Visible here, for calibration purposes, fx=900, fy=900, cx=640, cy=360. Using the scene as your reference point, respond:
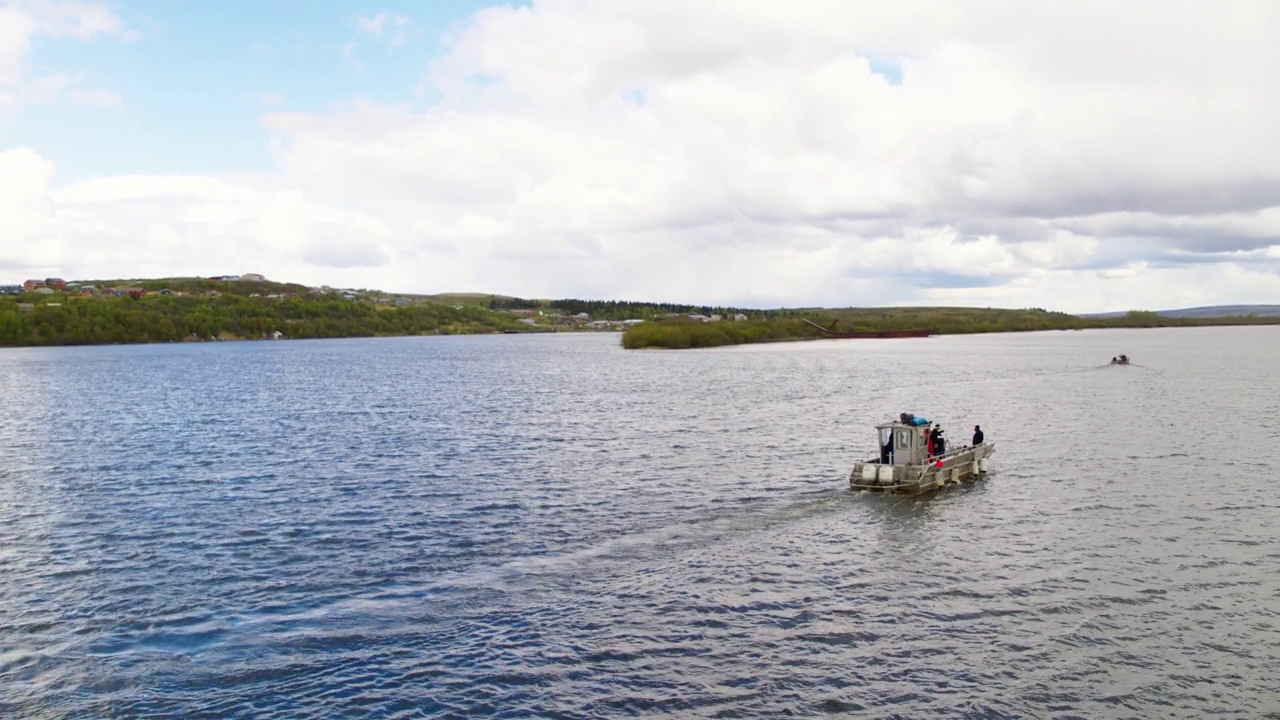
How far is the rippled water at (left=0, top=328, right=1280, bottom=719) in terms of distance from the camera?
25.4m

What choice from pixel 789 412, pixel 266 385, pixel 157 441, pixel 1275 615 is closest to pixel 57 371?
pixel 266 385

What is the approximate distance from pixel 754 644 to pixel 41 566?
97.7 ft

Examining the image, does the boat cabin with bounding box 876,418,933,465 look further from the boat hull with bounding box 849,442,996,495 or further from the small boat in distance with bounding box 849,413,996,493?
the boat hull with bounding box 849,442,996,495

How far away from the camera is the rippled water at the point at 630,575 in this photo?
25.4 meters

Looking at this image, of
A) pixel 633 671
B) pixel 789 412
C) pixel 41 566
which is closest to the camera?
pixel 633 671

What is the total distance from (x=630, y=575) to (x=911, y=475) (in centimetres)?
2242

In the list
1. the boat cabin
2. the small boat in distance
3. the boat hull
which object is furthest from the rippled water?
the boat cabin

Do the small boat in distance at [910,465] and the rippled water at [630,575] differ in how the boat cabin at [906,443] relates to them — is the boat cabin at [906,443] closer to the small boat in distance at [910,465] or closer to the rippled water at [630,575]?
the small boat in distance at [910,465]

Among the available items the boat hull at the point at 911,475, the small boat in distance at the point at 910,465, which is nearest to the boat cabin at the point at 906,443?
the small boat in distance at the point at 910,465

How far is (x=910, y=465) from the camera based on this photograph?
51.9m

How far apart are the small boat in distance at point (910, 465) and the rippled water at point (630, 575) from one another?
1398 millimetres

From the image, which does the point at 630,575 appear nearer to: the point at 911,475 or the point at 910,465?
the point at 911,475

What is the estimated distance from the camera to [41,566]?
37250 mm

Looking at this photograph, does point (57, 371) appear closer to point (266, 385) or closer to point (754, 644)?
point (266, 385)
